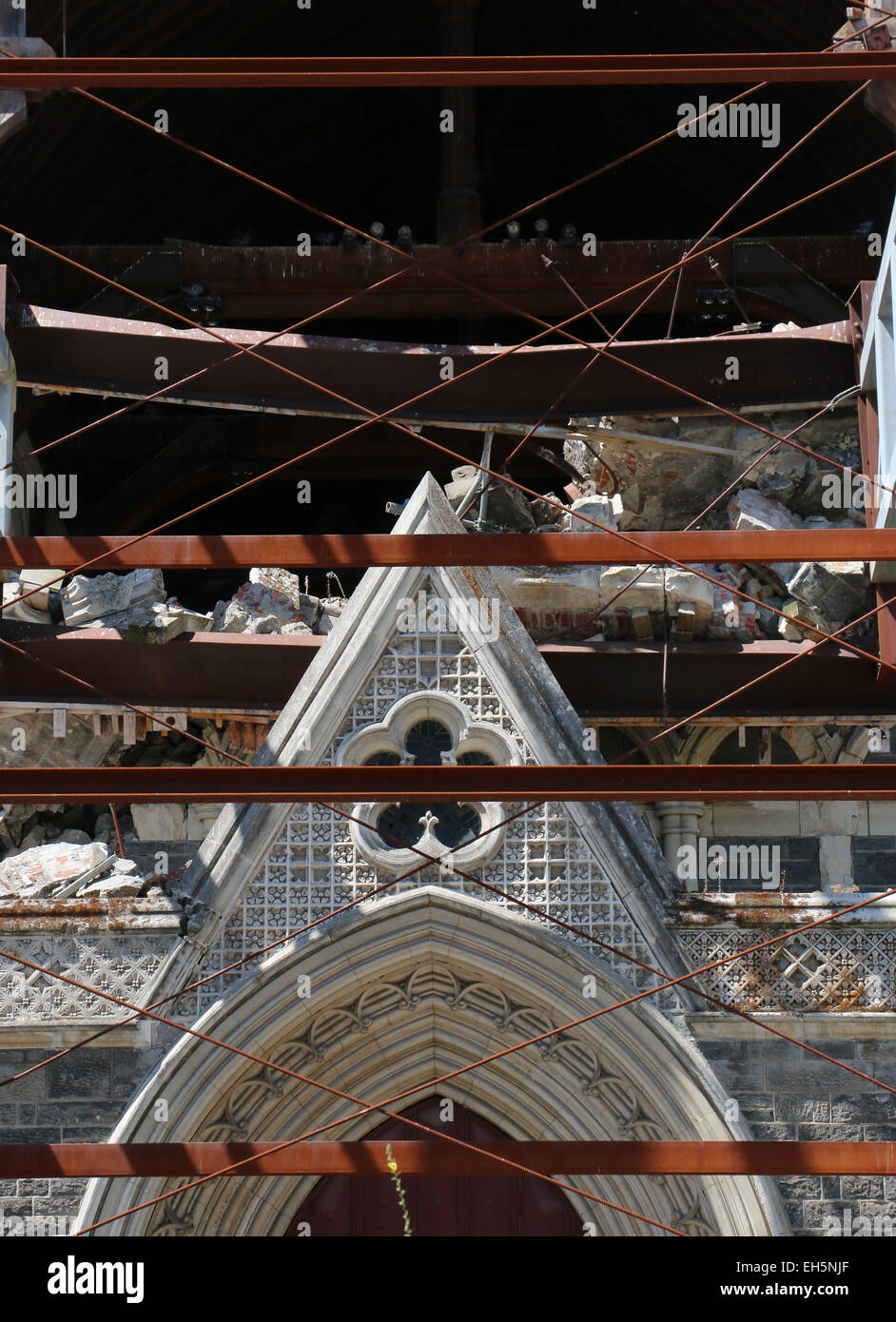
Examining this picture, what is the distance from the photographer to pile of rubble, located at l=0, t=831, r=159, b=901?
11.5 metres

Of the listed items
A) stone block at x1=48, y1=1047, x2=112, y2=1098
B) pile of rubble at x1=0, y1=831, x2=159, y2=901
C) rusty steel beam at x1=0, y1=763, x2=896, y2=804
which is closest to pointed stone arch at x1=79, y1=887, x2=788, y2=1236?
stone block at x1=48, y1=1047, x2=112, y2=1098

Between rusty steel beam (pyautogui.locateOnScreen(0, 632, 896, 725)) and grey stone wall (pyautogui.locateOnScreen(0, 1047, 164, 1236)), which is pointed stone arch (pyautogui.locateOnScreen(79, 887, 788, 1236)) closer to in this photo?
grey stone wall (pyautogui.locateOnScreen(0, 1047, 164, 1236))

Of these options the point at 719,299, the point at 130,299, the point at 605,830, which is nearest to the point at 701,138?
the point at 719,299

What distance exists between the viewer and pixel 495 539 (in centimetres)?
996

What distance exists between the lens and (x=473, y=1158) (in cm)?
955

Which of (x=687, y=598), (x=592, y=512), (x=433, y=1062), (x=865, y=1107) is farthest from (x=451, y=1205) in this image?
(x=592, y=512)

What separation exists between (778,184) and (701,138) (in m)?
0.68

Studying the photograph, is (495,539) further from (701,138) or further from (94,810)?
(701,138)

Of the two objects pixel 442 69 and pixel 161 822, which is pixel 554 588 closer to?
pixel 161 822

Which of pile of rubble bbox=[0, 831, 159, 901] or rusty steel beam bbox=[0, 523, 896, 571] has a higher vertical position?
rusty steel beam bbox=[0, 523, 896, 571]

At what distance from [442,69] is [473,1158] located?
4966mm

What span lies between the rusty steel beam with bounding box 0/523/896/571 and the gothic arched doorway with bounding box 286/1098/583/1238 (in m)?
3.49

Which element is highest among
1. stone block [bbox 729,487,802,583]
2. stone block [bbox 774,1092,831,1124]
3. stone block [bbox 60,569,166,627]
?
stone block [bbox 729,487,802,583]

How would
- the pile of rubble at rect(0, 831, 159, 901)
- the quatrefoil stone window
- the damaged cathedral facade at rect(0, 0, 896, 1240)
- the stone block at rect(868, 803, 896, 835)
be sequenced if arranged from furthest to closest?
the stone block at rect(868, 803, 896, 835) → the quatrefoil stone window → the pile of rubble at rect(0, 831, 159, 901) → the damaged cathedral facade at rect(0, 0, 896, 1240)
